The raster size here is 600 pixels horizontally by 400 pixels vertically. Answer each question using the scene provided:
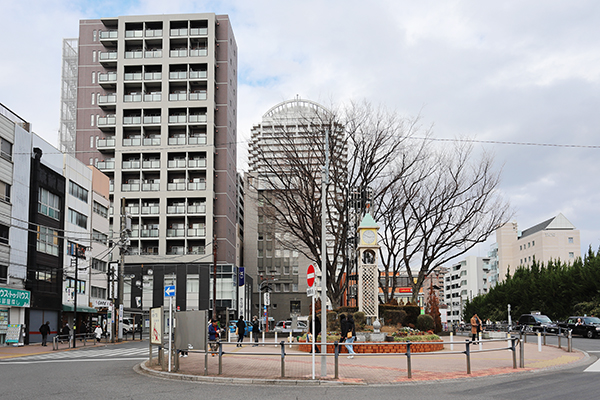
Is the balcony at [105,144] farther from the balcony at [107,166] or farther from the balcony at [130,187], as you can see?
the balcony at [130,187]

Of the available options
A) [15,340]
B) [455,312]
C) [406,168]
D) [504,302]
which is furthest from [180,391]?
[455,312]

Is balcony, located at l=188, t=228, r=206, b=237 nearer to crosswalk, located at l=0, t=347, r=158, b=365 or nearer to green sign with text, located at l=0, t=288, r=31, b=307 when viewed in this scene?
green sign with text, located at l=0, t=288, r=31, b=307

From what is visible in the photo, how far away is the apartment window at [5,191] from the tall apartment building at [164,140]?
28747 millimetres

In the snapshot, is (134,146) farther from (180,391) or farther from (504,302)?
(180,391)

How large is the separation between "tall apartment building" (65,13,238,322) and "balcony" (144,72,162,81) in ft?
0.40

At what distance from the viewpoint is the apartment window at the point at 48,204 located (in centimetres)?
4241

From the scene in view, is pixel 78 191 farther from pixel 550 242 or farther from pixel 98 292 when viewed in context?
pixel 550 242

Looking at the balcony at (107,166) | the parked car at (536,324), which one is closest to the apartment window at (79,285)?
the balcony at (107,166)

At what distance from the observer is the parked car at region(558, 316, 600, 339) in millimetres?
36500

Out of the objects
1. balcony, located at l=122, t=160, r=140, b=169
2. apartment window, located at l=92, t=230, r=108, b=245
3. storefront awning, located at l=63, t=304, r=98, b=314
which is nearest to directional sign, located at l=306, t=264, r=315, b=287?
storefront awning, located at l=63, t=304, r=98, b=314

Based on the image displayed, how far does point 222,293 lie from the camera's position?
6775 centimetres

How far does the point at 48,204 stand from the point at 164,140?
2595 centimetres

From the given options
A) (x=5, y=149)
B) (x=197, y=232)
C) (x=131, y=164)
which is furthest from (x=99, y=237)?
(x=5, y=149)

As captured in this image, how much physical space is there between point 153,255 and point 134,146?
13.3 metres
